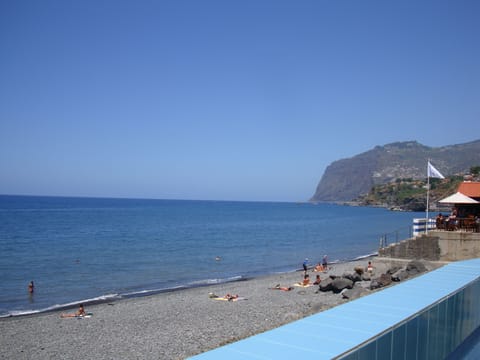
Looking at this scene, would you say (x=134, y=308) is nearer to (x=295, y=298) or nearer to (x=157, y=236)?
(x=295, y=298)

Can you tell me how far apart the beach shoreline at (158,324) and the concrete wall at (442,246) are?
184 cm

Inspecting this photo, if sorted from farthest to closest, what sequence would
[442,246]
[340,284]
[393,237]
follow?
[393,237]
[340,284]
[442,246]

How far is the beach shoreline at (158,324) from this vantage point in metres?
14.9

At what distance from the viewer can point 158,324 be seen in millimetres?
18594

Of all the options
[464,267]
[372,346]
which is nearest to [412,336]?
[372,346]

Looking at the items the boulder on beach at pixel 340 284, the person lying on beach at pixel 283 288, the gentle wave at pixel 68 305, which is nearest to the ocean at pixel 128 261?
the gentle wave at pixel 68 305

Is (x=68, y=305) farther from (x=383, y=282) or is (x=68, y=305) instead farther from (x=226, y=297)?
(x=383, y=282)

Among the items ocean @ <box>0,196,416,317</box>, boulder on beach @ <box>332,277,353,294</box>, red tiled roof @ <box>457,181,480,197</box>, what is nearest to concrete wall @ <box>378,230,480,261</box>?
ocean @ <box>0,196,416,317</box>

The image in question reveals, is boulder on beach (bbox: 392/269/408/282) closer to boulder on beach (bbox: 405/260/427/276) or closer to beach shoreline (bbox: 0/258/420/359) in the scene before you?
boulder on beach (bbox: 405/260/427/276)

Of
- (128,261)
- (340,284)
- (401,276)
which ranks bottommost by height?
(128,261)

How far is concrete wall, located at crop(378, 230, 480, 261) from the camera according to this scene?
19.0 meters

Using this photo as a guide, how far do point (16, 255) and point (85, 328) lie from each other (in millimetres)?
29782

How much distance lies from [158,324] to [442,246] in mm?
12643

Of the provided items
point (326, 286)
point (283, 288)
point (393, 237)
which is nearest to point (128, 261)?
point (283, 288)
